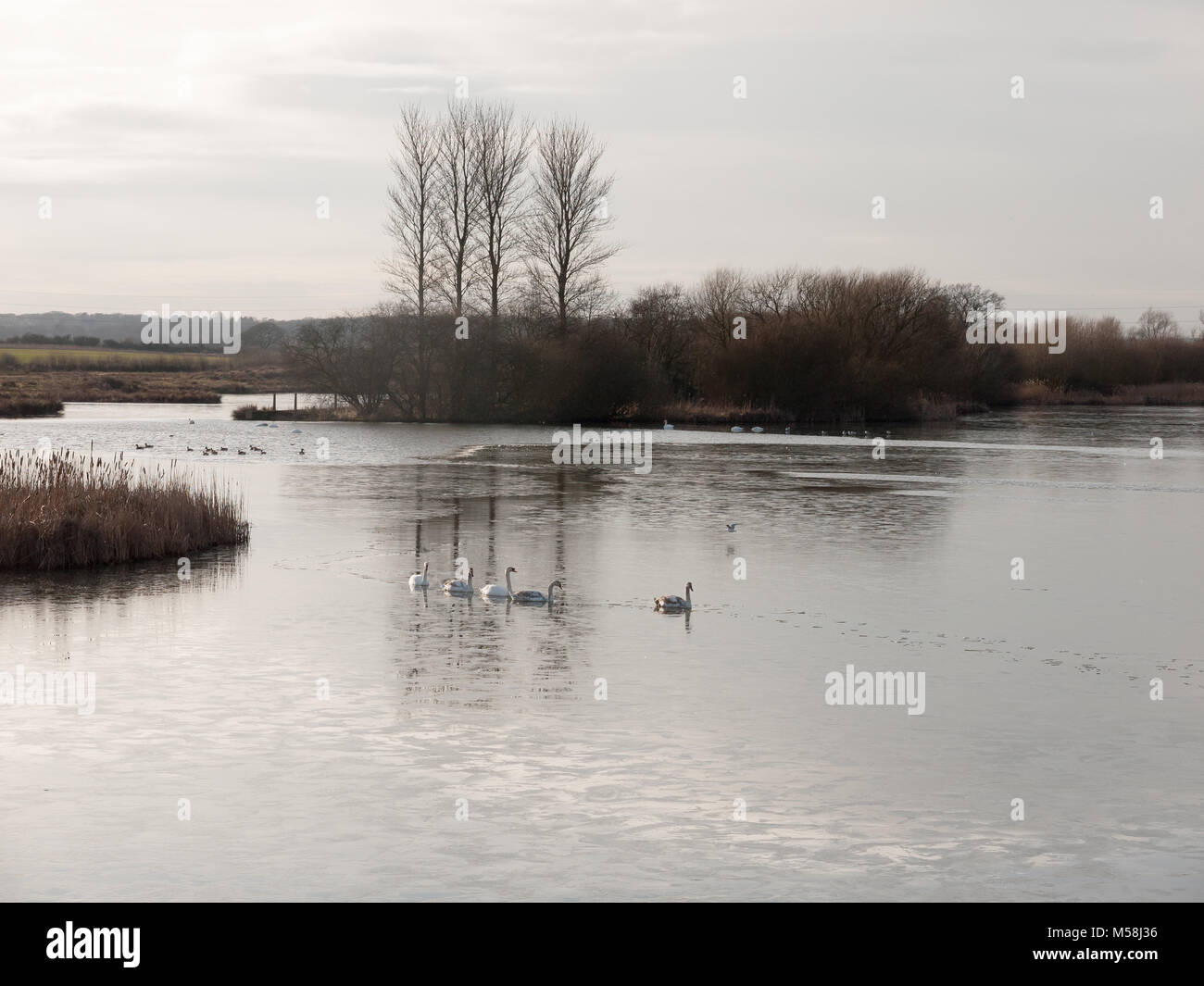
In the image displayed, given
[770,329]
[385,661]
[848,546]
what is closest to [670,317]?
[770,329]

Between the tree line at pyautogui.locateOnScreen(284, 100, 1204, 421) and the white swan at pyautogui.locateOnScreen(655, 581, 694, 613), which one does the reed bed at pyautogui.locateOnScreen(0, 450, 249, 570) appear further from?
the tree line at pyautogui.locateOnScreen(284, 100, 1204, 421)

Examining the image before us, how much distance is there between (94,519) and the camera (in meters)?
14.3

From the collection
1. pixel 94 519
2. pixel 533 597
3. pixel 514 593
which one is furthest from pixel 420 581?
pixel 94 519

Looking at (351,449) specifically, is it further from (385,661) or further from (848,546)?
(385,661)

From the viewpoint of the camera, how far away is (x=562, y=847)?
5.92 meters

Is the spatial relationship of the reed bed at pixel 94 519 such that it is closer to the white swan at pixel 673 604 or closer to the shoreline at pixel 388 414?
the white swan at pixel 673 604

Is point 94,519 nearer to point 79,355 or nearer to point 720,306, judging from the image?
point 720,306

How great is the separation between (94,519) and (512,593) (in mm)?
5209

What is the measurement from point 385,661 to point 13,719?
2.53 meters

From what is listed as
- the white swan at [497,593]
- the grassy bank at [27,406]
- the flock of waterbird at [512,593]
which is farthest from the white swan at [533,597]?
the grassy bank at [27,406]

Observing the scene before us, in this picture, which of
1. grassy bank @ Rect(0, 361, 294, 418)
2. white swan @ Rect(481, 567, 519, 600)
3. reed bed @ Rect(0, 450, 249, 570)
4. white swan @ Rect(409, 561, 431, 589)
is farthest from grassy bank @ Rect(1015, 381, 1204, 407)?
white swan @ Rect(481, 567, 519, 600)

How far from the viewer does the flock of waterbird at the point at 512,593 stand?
1165 centimetres

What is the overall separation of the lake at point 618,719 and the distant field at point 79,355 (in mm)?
80475
